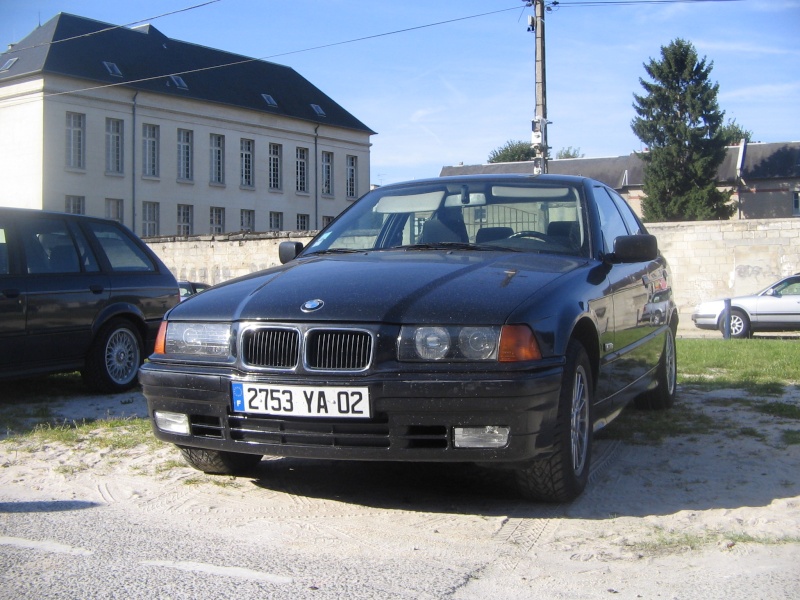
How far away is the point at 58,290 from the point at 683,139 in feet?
184

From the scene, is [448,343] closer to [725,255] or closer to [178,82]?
[725,255]

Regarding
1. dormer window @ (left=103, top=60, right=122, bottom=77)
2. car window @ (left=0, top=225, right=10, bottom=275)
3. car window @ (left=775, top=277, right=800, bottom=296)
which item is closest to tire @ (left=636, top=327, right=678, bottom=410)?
car window @ (left=0, top=225, right=10, bottom=275)

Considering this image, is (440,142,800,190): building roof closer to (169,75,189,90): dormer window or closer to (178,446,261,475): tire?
(169,75,189,90): dormer window

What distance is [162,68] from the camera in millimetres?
52250

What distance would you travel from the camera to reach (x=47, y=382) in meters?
9.27

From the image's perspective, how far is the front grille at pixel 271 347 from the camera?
4.18m

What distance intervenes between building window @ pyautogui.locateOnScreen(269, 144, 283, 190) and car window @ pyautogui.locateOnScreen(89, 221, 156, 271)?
164 ft

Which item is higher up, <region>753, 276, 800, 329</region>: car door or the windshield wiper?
the windshield wiper

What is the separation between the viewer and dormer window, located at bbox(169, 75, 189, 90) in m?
52.4

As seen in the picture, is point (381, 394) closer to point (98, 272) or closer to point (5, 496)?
point (5, 496)

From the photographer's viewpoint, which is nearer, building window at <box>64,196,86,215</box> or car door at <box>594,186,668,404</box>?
car door at <box>594,186,668,404</box>

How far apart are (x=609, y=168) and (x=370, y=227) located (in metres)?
69.6

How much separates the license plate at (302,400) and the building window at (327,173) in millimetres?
58084

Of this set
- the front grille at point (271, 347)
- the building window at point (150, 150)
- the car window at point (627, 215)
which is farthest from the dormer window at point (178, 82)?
the front grille at point (271, 347)
